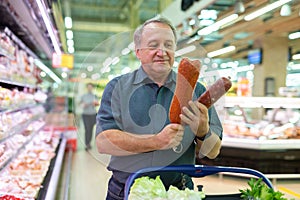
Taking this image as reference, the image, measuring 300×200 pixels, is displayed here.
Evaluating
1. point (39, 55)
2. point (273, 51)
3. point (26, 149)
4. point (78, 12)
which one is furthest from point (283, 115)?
point (78, 12)

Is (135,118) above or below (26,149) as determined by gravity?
above

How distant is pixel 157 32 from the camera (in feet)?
4.60

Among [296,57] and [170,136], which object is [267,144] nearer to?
[170,136]

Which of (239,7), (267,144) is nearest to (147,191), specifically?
(267,144)

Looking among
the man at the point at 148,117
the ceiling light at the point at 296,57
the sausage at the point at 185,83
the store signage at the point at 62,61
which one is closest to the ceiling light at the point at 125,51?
the man at the point at 148,117

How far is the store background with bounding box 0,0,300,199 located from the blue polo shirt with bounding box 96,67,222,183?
0.42ft

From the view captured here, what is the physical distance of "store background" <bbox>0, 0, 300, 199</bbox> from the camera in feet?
5.52

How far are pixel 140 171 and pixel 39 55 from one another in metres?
5.94

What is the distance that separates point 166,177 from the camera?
1.52 meters

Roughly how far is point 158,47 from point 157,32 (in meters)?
0.07

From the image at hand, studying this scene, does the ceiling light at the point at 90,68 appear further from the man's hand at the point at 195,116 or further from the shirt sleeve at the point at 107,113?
the man's hand at the point at 195,116

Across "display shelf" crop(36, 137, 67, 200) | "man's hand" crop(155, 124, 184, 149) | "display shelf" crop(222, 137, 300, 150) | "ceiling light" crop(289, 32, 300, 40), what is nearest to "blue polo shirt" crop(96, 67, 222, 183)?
"man's hand" crop(155, 124, 184, 149)

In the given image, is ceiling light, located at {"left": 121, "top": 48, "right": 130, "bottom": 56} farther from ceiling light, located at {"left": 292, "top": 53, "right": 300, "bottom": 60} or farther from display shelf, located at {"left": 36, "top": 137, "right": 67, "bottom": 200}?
ceiling light, located at {"left": 292, "top": 53, "right": 300, "bottom": 60}

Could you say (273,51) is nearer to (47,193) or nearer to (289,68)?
(289,68)
